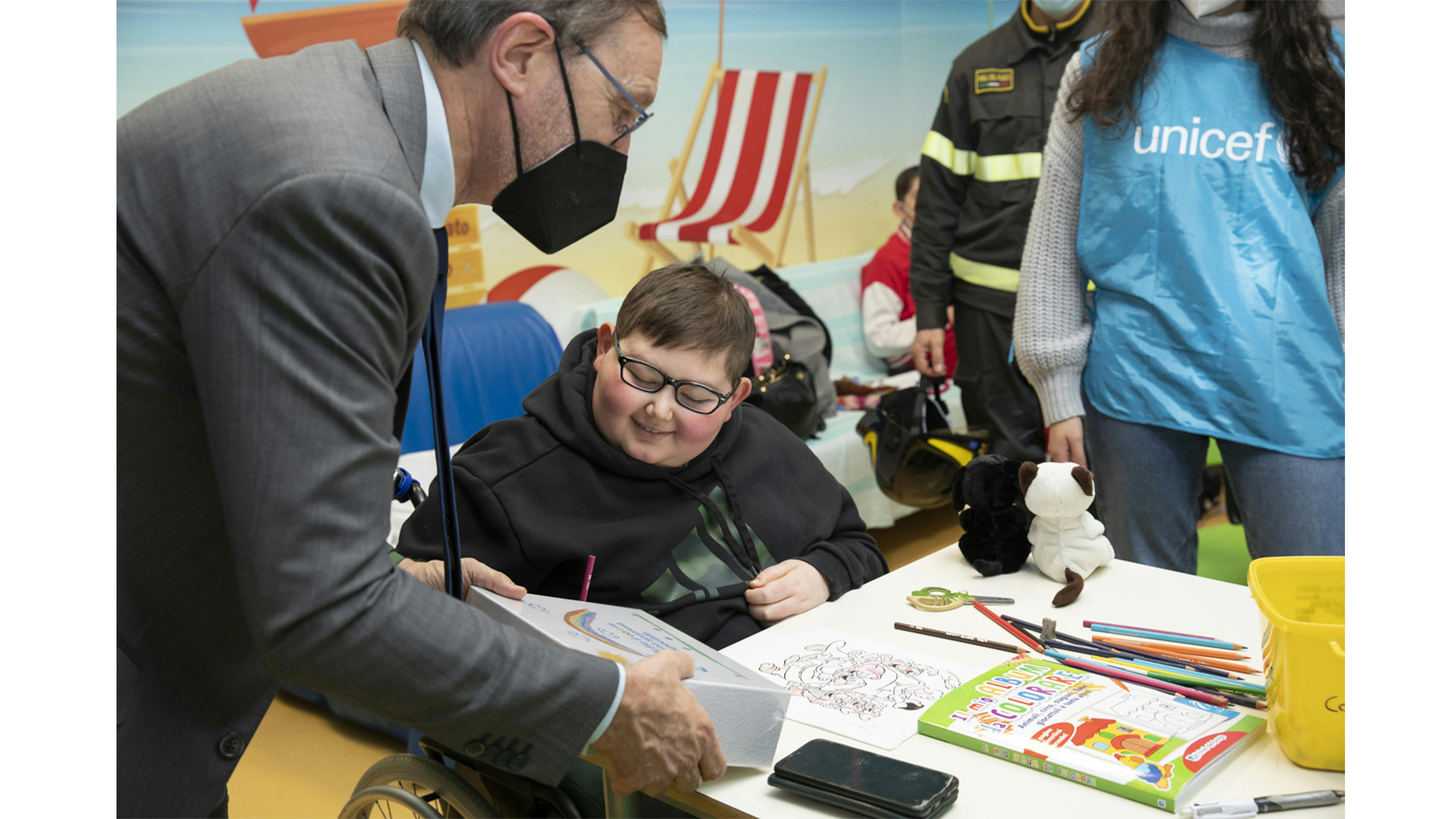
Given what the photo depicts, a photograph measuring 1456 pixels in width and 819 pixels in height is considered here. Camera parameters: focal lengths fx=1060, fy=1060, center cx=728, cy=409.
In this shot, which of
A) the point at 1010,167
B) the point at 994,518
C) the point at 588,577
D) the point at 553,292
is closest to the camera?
the point at 588,577

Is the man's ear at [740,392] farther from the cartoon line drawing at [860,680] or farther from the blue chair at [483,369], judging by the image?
the blue chair at [483,369]

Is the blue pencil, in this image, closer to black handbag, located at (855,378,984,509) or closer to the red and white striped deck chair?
black handbag, located at (855,378,984,509)

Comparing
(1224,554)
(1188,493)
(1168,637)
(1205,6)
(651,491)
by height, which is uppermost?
(1205,6)

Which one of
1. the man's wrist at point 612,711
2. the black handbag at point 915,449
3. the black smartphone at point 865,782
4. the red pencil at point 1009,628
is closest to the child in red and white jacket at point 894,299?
the black handbag at point 915,449

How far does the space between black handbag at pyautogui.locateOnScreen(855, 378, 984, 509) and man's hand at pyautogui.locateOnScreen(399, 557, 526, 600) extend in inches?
82.0

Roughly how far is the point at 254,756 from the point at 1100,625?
2.09m

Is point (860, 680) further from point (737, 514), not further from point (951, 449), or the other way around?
point (951, 449)

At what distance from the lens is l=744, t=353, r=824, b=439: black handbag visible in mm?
3629

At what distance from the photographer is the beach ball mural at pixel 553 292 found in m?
3.93

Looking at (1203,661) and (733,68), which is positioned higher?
(733,68)

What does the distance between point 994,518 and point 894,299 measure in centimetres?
321

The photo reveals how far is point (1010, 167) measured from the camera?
3359 mm

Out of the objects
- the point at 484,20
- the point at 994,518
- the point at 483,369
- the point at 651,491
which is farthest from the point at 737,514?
→ the point at 483,369

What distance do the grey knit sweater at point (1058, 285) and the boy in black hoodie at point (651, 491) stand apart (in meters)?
0.60
